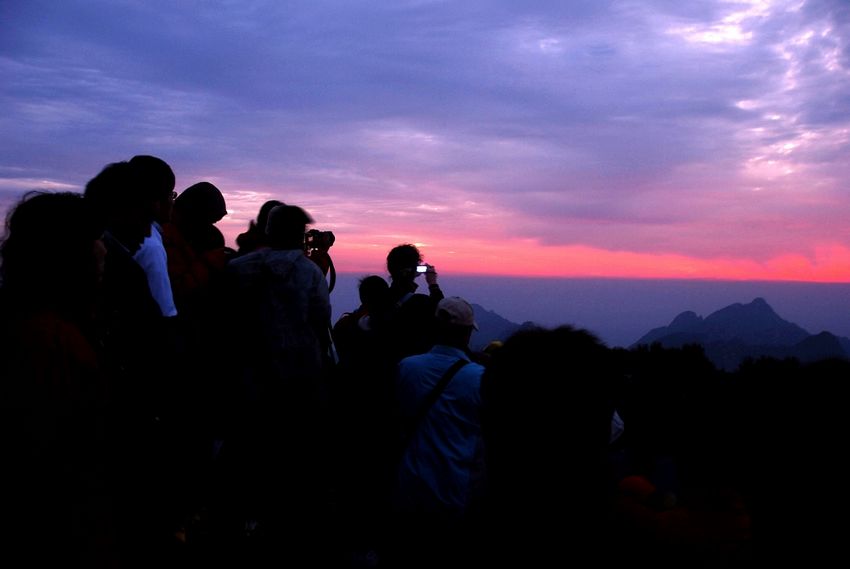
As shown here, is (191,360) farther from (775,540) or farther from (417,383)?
(775,540)

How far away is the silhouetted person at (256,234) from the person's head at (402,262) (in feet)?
5.38

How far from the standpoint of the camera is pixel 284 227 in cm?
516

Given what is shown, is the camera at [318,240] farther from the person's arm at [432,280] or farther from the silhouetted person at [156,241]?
the silhouetted person at [156,241]

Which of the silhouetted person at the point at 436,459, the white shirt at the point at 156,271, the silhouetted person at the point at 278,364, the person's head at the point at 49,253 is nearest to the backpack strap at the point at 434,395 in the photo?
the silhouetted person at the point at 436,459

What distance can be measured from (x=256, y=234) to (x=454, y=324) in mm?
2569

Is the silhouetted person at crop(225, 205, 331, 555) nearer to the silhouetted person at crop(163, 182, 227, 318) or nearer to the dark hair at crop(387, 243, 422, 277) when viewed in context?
the silhouetted person at crop(163, 182, 227, 318)

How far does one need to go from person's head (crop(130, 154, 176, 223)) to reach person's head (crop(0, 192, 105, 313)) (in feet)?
4.73

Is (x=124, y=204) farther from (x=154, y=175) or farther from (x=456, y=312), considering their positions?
(x=456, y=312)

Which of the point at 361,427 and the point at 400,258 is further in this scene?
the point at 400,258

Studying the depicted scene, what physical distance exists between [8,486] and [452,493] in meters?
2.39

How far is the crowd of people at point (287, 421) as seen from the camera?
7.66 feet

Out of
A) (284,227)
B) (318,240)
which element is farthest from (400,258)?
(284,227)

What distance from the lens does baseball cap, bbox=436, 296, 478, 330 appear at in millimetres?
4323

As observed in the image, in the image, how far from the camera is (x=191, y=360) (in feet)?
14.0
